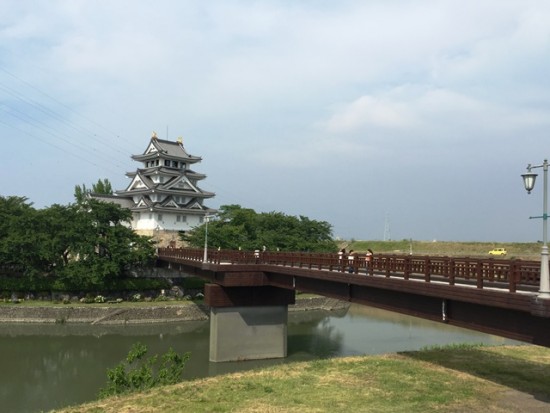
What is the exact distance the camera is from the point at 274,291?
27.8 meters

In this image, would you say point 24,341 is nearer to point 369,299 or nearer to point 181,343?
point 181,343

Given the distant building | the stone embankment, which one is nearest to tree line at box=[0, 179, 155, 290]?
the stone embankment

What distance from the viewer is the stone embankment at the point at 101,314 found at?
121 ft

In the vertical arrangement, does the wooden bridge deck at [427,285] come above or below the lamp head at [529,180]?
below

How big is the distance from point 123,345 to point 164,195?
3548cm

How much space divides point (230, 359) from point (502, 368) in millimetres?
14649

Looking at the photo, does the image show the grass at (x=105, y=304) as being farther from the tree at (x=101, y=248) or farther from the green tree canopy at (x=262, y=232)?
the green tree canopy at (x=262, y=232)

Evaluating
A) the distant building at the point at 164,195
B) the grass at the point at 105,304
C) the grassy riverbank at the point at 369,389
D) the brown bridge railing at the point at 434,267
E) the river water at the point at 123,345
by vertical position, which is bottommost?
the river water at the point at 123,345

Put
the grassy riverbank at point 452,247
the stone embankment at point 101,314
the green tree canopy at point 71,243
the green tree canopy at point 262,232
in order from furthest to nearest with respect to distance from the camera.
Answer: the grassy riverbank at point 452,247 < the green tree canopy at point 262,232 < the green tree canopy at point 71,243 < the stone embankment at point 101,314

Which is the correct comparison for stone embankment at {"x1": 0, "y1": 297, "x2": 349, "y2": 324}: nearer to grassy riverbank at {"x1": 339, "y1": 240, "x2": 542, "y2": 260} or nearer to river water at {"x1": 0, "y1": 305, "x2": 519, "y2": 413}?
river water at {"x1": 0, "y1": 305, "x2": 519, "y2": 413}

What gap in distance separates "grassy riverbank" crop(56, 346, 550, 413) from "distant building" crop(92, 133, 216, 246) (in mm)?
47101

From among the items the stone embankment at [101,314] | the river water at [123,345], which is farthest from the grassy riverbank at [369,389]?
the stone embankment at [101,314]

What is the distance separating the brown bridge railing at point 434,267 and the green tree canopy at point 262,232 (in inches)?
874

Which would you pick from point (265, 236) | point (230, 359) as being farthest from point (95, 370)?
point (265, 236)
